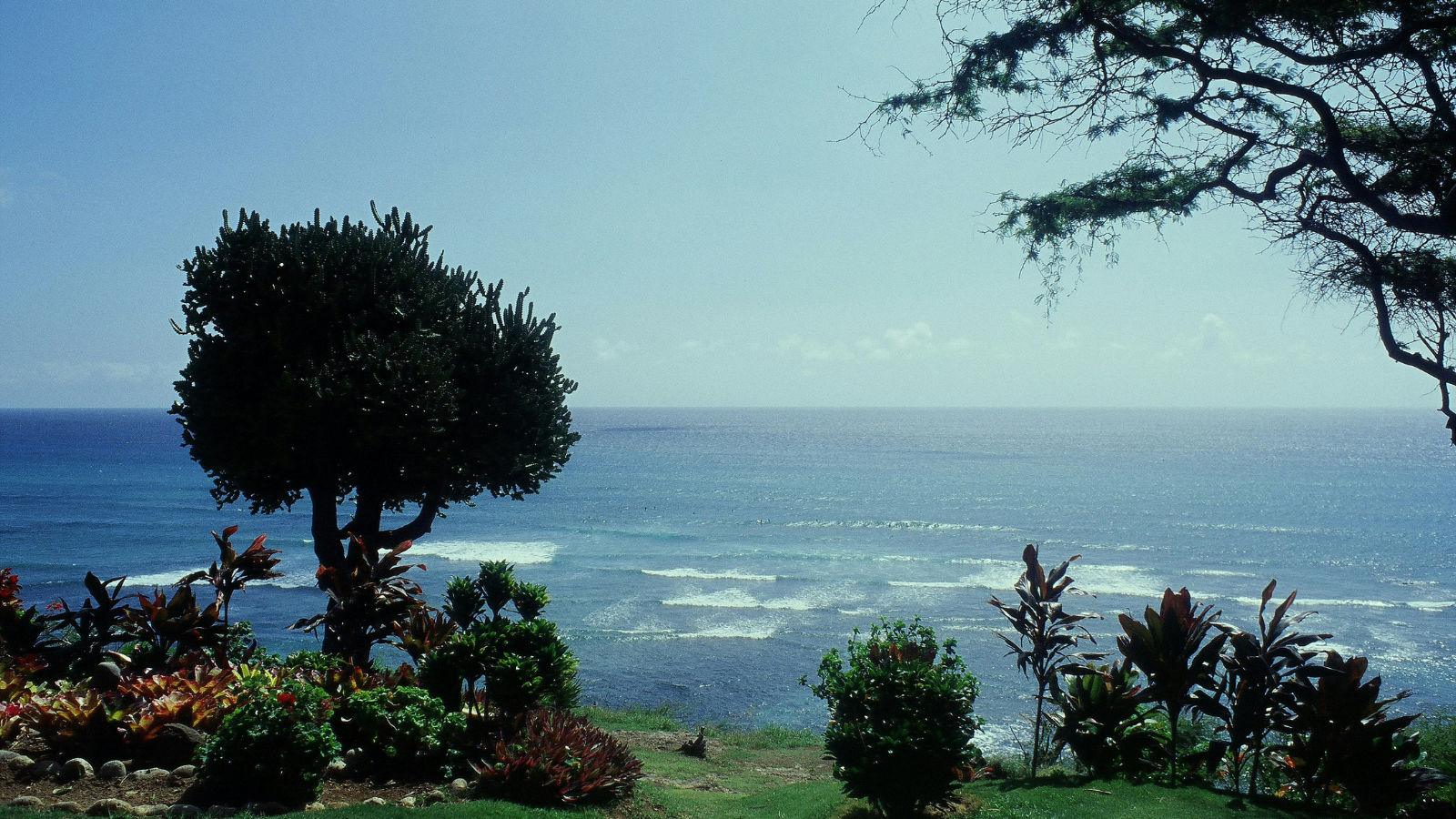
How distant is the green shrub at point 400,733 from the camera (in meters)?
8.27

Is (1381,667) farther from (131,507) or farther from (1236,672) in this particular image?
(131,507)

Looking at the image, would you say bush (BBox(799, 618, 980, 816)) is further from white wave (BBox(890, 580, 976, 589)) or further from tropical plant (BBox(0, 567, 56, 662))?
white wave (BBox(890, 580, 976, 589))

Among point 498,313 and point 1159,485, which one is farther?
point 1159,485

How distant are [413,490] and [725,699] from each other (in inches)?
555

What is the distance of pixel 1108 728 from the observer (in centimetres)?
944

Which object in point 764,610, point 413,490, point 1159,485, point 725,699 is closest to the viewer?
point 413,490

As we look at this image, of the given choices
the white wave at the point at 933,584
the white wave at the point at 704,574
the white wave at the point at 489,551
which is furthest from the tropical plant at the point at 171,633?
the white wave at the point at 489,551

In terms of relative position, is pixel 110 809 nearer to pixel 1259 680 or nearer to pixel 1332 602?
pixel 1259 680

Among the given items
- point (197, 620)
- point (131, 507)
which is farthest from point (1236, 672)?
point (131, 507)

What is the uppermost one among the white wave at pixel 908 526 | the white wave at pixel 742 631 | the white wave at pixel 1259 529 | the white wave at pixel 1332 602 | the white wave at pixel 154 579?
the white wave at pixel 1259 529

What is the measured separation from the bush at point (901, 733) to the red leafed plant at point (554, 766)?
2.22 metres

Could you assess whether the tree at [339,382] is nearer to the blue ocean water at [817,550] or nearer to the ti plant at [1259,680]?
the ti plant at [1259,680]

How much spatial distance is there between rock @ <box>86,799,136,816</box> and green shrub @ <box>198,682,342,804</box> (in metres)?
0.54

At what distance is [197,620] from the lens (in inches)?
393
